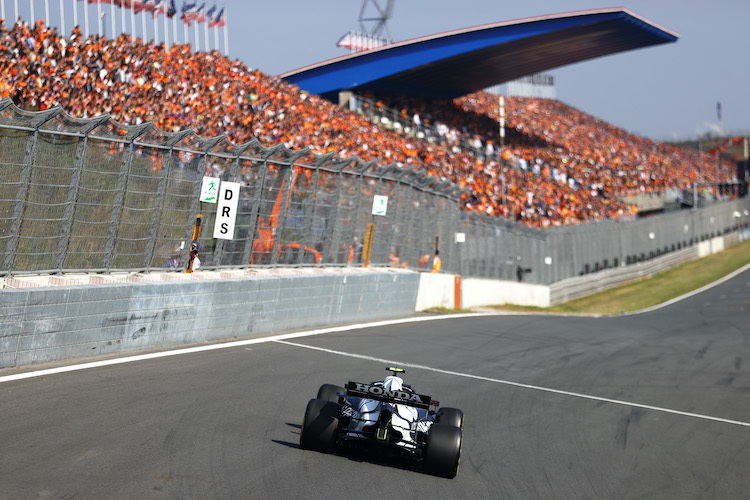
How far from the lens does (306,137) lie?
26.9 m

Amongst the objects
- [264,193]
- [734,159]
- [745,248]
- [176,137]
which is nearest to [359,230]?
[264,193]

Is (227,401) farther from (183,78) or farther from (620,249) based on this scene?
(620,249)

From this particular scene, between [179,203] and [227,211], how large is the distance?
1033mm

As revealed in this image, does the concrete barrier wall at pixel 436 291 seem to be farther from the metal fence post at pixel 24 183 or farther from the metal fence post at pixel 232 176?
the metal fence post at pixel 24 183

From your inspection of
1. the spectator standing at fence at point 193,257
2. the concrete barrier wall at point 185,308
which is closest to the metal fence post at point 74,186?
the concrete barrier wall at point 185,308

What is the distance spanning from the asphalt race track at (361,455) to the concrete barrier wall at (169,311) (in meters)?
0.58

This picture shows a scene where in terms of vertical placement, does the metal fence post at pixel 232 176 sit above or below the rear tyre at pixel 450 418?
above

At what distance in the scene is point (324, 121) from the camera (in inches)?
1209

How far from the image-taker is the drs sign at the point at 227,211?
1281cm

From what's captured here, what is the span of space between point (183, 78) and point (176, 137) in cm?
1435

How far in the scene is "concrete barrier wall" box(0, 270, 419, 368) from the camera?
914 centimetres

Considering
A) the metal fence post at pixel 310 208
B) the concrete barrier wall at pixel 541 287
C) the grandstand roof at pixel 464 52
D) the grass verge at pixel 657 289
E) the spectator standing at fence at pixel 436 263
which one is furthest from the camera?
the grandstand roof at pixel 464 52

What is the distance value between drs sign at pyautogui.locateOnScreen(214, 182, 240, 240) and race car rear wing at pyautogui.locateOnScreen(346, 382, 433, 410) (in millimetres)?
6539

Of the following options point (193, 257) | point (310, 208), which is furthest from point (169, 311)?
point (310, 208)
